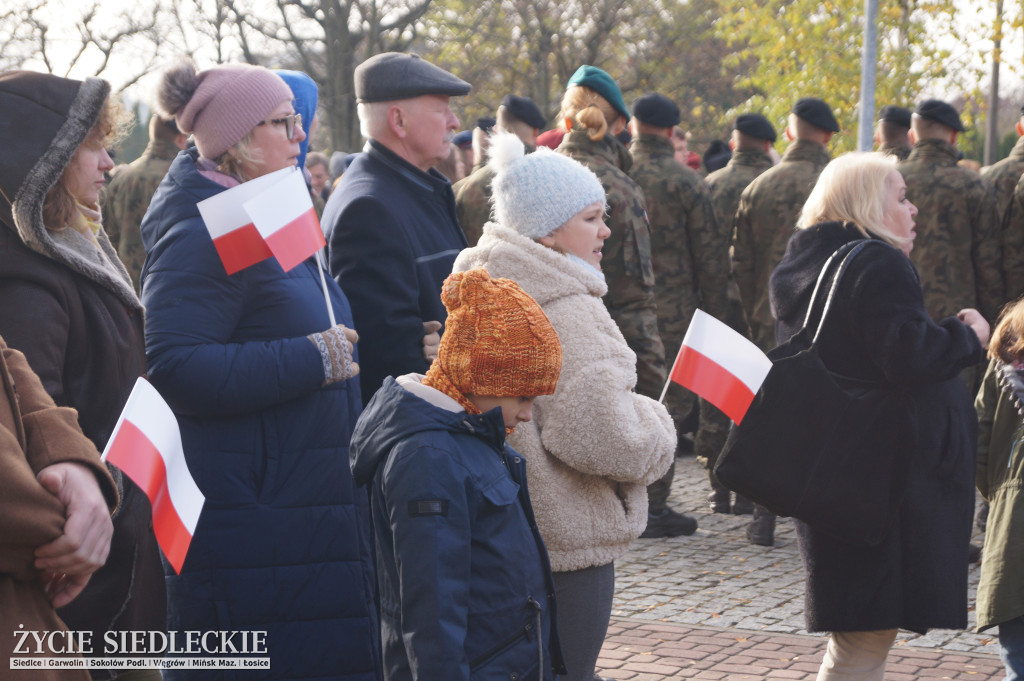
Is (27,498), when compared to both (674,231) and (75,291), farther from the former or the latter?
(674,231)

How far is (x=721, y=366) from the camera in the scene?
3912 mm

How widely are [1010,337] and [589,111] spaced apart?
3.25 meters

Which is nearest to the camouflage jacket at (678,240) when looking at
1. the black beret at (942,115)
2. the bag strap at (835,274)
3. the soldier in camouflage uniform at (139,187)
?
the black beret at (942,115)

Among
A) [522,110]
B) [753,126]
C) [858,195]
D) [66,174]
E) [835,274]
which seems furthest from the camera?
[753,126]

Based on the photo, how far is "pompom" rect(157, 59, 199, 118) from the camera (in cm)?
371

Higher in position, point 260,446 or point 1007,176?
point 1007,176

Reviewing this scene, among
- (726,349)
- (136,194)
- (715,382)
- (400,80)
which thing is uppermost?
(136,194)

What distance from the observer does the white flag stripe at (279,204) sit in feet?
10.9

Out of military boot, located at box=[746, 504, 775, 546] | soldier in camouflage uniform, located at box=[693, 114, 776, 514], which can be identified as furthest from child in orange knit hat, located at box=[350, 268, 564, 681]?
soldier in camouflage uniform, located at box=[693, 114, 776, 514]

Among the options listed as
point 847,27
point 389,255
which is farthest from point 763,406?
point 847,27

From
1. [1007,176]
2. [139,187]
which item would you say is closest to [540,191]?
[1007,176]

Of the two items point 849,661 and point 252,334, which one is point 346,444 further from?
point 849,661

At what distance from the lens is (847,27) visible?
18.1 m

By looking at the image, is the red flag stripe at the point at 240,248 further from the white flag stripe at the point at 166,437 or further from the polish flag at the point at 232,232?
the white flag stripe at the point at 166,437
